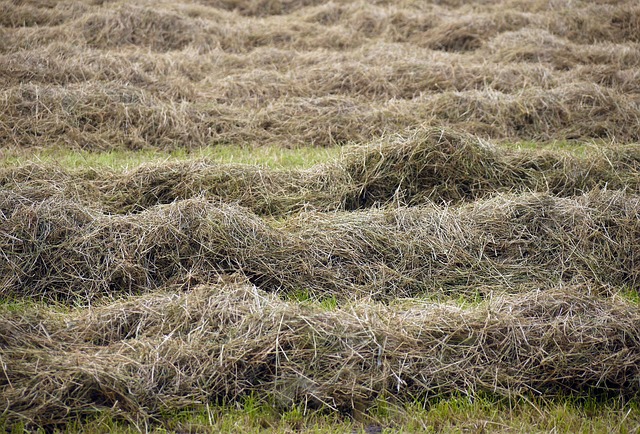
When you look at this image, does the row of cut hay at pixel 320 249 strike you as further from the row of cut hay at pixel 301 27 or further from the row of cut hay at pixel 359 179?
the row of cut hay at pixel 301 27

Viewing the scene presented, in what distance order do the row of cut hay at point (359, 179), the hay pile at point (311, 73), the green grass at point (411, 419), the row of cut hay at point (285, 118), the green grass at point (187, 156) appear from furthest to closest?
the hay pile at point (311, 73) → the row of cut hay at point (285, 118) → the green grass at point (187, 156) → the row of cut hay at point (359, 179) → the green grass at point (411, 419)

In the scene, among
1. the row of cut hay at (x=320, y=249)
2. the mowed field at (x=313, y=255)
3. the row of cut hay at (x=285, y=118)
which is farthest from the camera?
the row of cut hay at (x=285, y=118)

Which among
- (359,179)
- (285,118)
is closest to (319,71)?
(285,118)

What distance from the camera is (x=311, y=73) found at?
27.3ft

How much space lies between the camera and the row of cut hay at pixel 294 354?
2.86 metres

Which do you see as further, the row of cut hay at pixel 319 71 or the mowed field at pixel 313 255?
the row of cut hay at pixel 319 71

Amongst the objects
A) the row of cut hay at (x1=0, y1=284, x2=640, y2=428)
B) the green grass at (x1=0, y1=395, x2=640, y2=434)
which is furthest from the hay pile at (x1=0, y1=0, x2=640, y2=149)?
the green grass at (x1=0, y1=395, x2=640, y2=434)

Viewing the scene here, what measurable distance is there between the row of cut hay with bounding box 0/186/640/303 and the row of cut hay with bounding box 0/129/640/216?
48 cm

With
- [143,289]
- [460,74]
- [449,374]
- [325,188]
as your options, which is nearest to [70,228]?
[143,289]

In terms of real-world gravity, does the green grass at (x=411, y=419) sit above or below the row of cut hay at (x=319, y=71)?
above

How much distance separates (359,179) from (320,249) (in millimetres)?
1140

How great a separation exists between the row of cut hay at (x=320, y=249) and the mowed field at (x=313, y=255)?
14 millimetres

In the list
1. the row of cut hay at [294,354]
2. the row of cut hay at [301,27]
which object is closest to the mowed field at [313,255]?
the row of cut hay at [294,354]

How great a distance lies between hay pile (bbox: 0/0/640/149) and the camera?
6867mm
